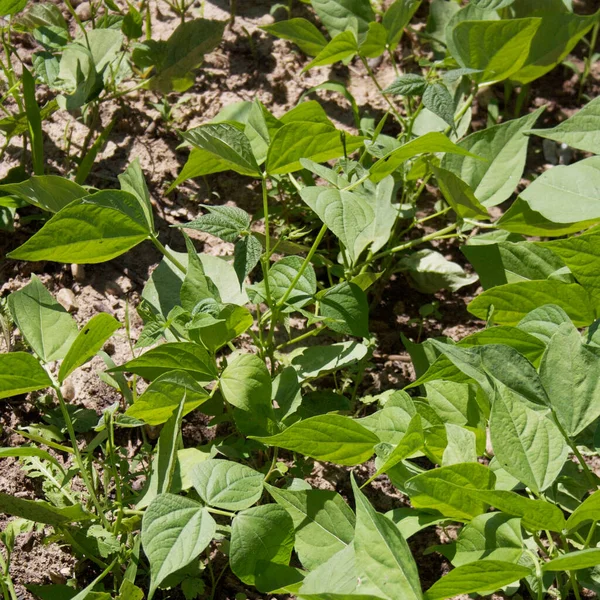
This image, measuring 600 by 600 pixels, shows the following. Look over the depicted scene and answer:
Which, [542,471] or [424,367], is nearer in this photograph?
[542,471]

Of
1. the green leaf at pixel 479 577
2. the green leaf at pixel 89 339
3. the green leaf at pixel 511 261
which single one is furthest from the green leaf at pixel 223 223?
the green leaf at pixel 479 577

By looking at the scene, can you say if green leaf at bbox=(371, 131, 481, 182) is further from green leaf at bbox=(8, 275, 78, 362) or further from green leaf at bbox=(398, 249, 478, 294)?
green leaf at bbox=(8, 275, 78, 362)

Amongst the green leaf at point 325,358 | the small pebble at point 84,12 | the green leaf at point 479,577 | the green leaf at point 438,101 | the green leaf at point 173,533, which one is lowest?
the green leaf at point 479,577

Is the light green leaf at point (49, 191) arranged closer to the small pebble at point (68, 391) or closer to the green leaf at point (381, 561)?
the small pebble at point (68, 391)

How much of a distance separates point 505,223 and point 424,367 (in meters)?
0.39

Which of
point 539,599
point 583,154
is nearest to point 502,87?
point 583,154

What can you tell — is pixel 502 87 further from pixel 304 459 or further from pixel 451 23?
pixel 304 459

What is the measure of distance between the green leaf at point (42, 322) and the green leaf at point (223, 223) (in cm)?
34

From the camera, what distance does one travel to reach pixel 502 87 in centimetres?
239

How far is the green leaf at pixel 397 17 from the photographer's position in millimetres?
1958

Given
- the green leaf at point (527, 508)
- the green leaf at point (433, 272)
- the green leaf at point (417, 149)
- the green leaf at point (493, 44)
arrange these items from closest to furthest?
1. the green leaf at point (527, 508)
2. the green leaf at point (417, 149)
3. the green leaf at point (493, 44)
4. the green leaf at point (433, 272)

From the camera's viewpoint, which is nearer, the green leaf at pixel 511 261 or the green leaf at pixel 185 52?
the green leaf at pixel 511 261

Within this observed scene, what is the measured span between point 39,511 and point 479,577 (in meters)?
0.73

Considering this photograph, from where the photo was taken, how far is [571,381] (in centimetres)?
127
